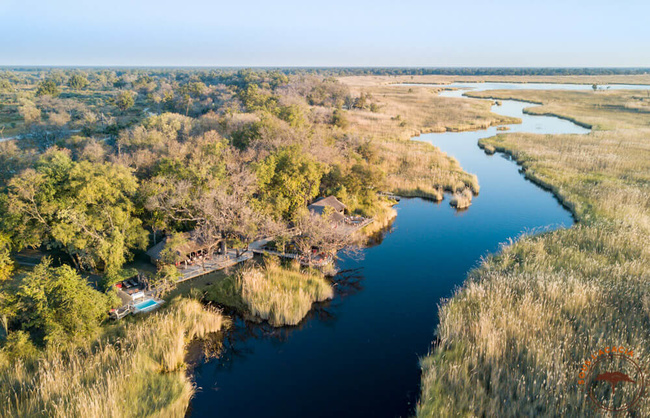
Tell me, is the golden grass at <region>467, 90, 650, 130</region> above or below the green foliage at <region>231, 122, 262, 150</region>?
above

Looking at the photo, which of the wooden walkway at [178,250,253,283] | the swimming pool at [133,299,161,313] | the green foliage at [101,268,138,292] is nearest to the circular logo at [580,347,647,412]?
the wooden walkway at [178,250,253,283]

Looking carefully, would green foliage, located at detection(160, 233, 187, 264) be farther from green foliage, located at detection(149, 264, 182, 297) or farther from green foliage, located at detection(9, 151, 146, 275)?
green foliage, located at detection(9, 151, 146, 275)

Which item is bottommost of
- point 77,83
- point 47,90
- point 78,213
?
point 78,213

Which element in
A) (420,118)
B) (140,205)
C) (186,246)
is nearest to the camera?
(186,246)

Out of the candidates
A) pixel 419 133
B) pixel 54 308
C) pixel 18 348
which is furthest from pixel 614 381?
pixel 419 133

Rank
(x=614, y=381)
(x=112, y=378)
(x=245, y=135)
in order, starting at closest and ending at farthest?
(x=614, y=381), (x=112, y=378), (x=245, y=135)

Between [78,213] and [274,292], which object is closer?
[274,292]

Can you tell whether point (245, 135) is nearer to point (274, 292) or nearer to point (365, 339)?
point (274, 292)
